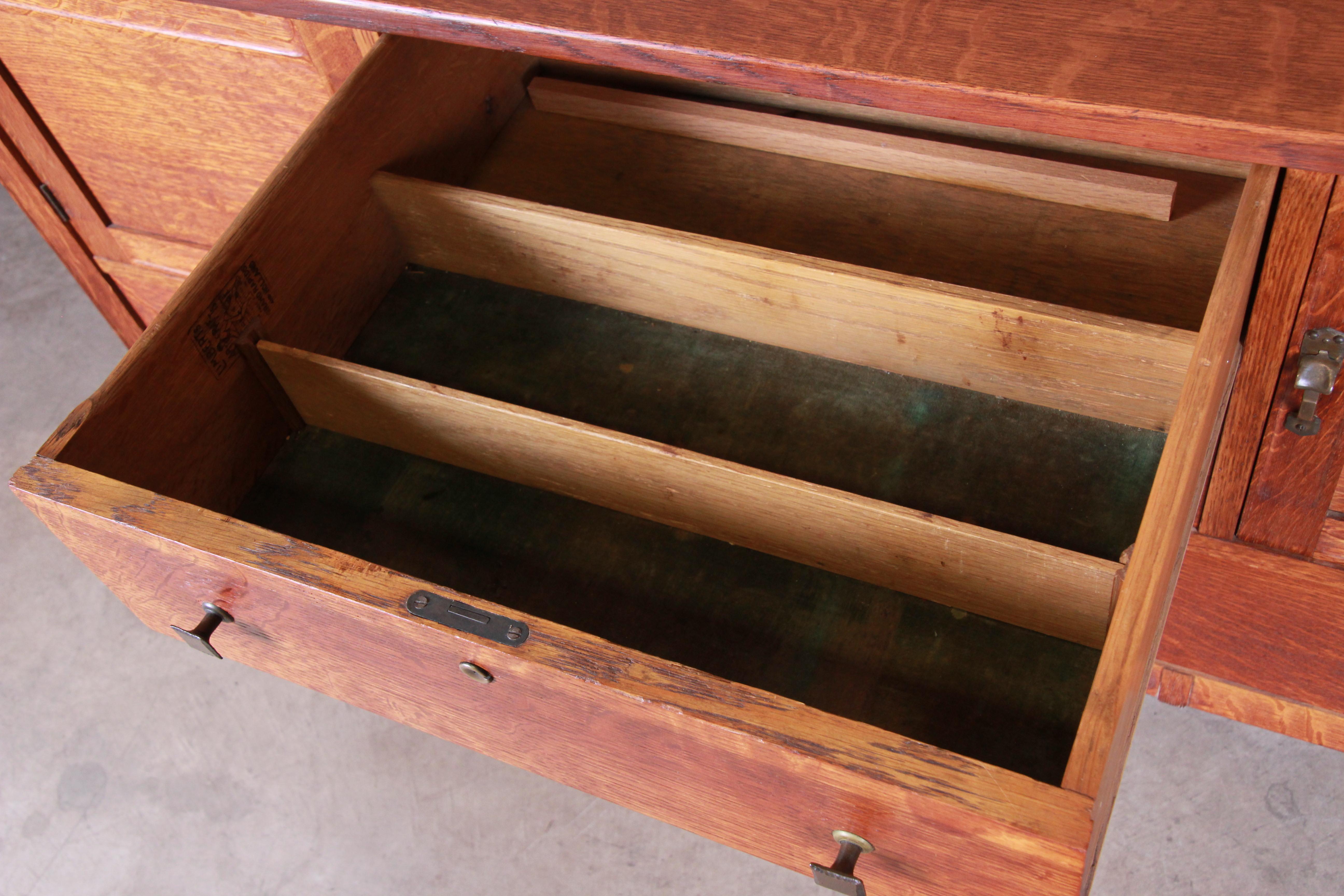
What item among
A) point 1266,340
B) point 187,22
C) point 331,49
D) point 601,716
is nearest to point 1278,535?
point 1266,340

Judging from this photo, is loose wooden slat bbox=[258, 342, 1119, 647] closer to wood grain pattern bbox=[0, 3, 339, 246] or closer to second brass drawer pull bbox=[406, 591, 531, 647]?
second brass drawer pull bbox=[406, 591, 531, 647]

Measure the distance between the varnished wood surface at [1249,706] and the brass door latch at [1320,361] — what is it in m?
0.63

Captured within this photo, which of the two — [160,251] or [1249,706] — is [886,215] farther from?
[160,251]

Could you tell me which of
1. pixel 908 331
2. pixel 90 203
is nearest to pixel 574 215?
pixel 908 331

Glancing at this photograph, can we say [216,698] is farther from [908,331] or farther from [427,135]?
[908,331]

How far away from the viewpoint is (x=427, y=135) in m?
1.28

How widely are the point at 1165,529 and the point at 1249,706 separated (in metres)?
0.93

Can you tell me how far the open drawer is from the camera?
78 cm

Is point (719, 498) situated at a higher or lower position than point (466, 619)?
Answer: higher

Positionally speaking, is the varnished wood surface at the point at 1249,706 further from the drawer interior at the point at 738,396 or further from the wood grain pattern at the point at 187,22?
the wood grain pattern at the point at 187,22

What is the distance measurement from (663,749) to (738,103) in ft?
2.88

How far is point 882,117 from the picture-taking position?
130 cm

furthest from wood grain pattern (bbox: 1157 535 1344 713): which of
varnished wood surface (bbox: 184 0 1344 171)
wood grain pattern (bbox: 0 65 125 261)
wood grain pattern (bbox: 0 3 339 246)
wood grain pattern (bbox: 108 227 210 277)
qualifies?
wood grain pattern (bbox: 0 65 125 261)

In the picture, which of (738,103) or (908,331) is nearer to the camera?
(908,331)
